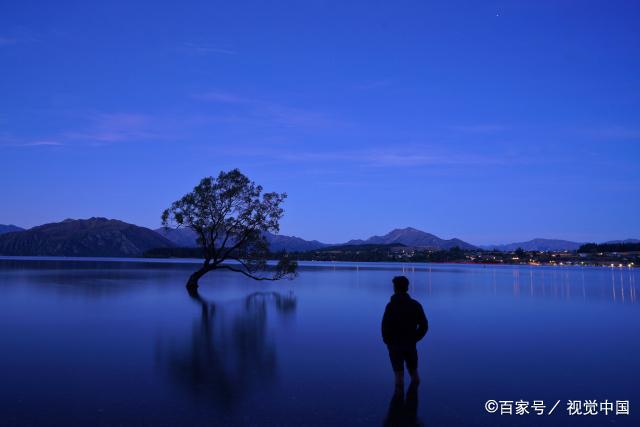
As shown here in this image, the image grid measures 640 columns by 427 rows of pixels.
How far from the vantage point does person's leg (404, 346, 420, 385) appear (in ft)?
32.3

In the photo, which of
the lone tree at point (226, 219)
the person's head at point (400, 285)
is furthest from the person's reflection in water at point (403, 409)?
the lone tree at point (226, 219)

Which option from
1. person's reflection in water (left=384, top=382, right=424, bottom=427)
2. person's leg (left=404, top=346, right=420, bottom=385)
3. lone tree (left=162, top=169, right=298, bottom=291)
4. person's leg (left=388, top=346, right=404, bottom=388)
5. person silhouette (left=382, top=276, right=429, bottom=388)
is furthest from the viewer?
lone tree (left=162, top=169, right=298, bottom=291)

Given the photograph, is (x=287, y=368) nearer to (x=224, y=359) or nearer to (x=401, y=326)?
(x=224, y=359)

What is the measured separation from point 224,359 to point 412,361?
16.9 ft

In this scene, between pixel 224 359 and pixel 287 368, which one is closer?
pixel 287 368

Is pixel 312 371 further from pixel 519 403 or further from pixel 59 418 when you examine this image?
pixel 59 418


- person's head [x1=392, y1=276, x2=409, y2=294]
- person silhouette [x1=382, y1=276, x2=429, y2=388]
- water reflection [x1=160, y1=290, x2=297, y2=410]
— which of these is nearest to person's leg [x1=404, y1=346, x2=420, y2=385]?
person silhouette [x1=382, y1=276, x2=429, y2=388]

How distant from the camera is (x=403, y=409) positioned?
8.53m

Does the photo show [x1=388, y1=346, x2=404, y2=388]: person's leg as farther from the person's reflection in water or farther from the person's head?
the person's head

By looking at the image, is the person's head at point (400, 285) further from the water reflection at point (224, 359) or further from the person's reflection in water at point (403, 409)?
the water reflection at point (224, 359)

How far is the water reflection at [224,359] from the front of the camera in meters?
9.73

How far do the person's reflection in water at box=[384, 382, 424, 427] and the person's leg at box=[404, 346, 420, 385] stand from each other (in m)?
0.17

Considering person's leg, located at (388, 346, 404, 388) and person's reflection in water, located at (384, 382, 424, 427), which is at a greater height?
person's leg, located at (388, 346, 404, 388)

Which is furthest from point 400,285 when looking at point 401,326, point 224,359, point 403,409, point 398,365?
point 224,359
